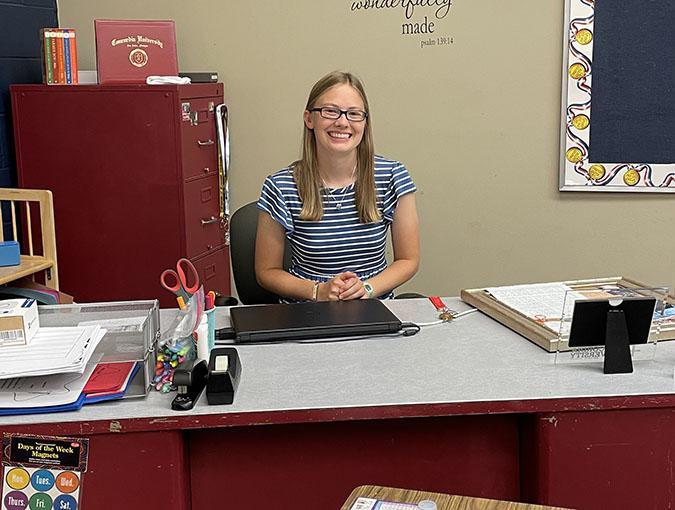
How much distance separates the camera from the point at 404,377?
1.86 m

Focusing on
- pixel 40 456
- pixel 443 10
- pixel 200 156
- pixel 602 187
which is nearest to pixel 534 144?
pixel 602 187

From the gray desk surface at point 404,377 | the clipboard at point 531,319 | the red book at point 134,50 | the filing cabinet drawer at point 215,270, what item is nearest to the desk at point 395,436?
the gray desk surface at point 404,377

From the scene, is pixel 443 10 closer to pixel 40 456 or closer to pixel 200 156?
pixel 200 156

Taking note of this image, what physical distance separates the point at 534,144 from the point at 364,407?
247cm

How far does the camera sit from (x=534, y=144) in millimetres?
3926

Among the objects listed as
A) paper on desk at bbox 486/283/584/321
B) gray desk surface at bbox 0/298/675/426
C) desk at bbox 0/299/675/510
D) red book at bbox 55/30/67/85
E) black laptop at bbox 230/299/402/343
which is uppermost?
red book at bbox 55/30/67/85

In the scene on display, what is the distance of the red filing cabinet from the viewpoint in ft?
11.4

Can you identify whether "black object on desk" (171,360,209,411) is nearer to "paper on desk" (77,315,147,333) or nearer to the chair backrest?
"paper on desk" (77,315,147,333)

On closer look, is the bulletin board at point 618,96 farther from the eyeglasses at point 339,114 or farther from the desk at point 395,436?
the desk at point 395,436

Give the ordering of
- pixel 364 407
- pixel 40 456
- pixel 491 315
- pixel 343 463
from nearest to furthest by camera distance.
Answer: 1. pixel 40 456
2. pixel 364 407
3. pixel 343 463
4. pixel 491 315

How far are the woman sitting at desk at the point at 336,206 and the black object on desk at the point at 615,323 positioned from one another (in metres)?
0.89

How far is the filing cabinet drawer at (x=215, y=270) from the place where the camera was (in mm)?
3721

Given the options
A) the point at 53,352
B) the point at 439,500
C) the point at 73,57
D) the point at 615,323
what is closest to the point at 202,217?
the point at 73,57

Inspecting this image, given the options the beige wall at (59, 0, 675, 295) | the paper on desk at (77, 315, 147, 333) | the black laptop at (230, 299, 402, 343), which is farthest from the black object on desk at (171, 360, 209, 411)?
the beige wall at (59, 0, 675, 295)
